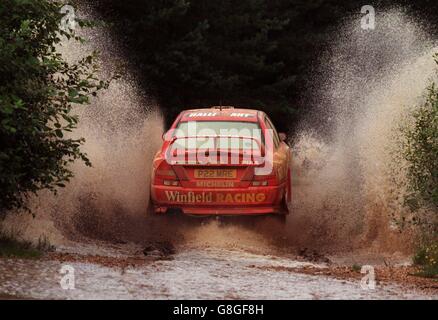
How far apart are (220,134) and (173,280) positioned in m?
4.20

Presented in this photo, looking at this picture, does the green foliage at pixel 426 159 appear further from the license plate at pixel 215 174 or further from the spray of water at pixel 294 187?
the license plate at pixel 215 174

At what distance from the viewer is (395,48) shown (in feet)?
109

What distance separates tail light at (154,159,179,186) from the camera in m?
12.5

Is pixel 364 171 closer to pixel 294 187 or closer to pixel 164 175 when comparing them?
pixel 294 187

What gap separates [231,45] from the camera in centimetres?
3253

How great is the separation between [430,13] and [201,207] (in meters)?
24.8

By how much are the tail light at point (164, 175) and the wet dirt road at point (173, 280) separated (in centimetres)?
140

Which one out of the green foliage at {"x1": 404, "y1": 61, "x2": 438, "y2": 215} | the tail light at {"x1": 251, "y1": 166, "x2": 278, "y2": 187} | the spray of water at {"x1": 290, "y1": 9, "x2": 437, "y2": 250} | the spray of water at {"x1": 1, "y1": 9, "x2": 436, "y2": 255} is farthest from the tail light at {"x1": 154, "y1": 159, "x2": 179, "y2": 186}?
the green foliage at {"x1": 404, "y1": 61, "x2": 438, "y2": 215}

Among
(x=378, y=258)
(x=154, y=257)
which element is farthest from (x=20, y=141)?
(x=378, y=258)

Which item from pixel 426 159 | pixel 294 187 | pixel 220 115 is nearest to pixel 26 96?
pixel 220 115

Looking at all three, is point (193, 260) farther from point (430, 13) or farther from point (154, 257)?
point (430, 13)

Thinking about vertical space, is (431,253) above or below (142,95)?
below

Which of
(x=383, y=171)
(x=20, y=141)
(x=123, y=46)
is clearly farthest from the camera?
(x=123, y=46)

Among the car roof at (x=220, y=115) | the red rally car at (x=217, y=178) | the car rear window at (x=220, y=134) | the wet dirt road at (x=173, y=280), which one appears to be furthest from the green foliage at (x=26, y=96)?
the car roof at (x=220, y=115)
